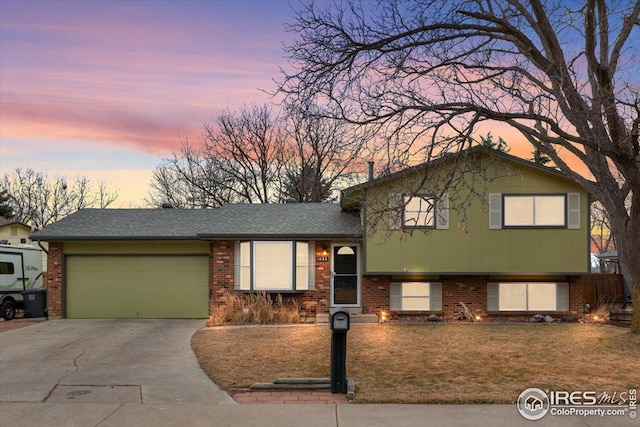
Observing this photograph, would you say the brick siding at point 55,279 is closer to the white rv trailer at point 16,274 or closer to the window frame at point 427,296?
the white rv trailer at point 16,274

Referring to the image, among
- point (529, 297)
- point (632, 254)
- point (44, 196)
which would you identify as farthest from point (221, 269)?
point (44, 196)

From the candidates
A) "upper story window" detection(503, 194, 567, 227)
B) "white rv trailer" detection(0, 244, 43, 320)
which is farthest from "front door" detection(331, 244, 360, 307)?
"white rv trailer" detection(0, 244, 43, 320)

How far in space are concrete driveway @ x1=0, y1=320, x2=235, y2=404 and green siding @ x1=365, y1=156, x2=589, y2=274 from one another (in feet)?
20.3

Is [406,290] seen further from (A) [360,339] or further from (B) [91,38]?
(B) [91,38]

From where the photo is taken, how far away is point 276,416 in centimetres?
661

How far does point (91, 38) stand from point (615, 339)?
586 inches

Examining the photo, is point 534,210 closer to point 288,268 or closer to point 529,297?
point 529,297

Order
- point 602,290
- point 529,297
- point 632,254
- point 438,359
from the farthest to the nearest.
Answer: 1. point 602,290
2. point 529,297
3. point 632,254
4. point 438,359

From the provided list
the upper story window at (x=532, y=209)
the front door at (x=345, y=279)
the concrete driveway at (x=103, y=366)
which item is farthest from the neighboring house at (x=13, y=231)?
the upper story window at (x=532, y=209)

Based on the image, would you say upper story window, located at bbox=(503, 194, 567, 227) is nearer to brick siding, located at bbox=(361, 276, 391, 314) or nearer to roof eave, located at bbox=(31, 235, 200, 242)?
brick siding, located at bbox=(361, 276, 391, 314)

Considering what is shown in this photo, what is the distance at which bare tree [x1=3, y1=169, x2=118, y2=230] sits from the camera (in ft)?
168

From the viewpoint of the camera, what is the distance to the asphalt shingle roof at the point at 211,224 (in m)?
17.1

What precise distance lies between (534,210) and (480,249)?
2.05 m

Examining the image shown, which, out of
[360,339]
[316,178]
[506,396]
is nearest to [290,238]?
[360,339]
